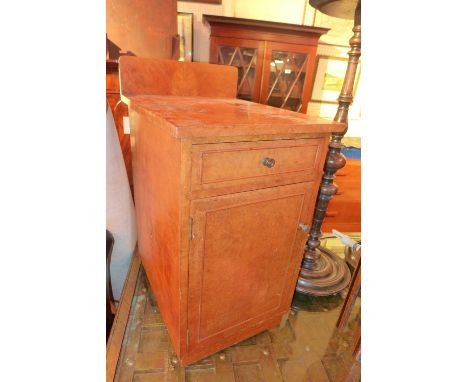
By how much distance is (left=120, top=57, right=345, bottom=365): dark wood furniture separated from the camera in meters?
0.63

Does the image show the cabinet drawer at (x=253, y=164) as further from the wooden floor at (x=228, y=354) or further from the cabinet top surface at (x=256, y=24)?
the cabinet top surface at (x=256, y=24)

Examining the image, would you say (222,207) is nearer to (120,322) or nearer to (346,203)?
(120,322)

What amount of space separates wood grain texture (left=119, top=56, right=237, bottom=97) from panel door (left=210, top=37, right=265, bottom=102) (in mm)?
683

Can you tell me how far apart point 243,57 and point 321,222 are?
54.3 inches

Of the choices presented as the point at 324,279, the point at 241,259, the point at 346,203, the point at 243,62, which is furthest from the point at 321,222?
the point at 243,62

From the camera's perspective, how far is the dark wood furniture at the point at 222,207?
634mm

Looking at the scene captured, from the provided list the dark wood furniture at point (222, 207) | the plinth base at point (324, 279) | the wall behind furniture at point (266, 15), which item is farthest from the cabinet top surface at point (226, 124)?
the wall behind furniture at point (266, 15)

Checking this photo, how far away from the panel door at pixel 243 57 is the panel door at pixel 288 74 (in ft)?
0.19

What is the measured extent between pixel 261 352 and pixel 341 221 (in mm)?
1155

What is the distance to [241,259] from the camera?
81cm

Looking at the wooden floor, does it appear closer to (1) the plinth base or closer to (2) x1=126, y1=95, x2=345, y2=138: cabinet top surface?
(1) the plinth base
